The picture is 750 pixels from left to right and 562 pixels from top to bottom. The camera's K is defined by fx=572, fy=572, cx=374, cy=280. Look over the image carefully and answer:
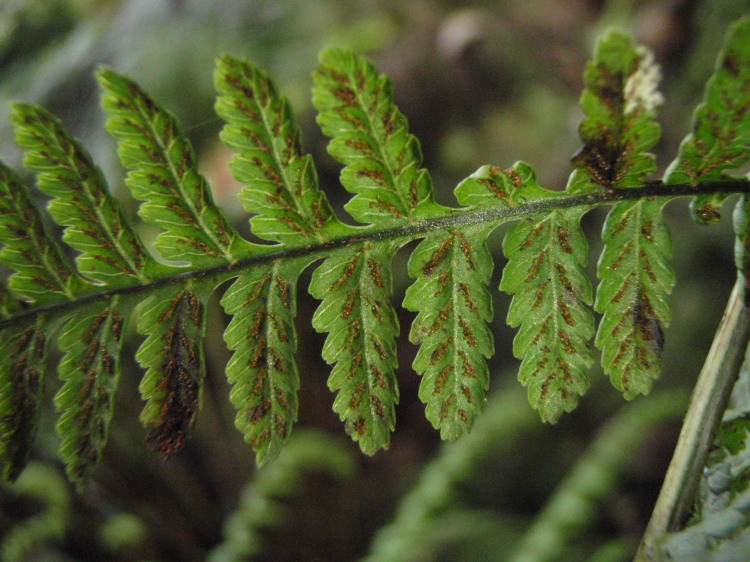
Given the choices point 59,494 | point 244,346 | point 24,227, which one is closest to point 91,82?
point 59,494

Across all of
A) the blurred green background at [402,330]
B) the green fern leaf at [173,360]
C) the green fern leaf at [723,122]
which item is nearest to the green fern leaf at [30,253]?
the green fern leaf at [173,360]

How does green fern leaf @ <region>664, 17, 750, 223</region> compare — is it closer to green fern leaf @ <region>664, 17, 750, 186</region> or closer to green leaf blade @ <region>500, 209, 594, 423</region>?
green fern leaf @ <region>664, 17, 750, 186</region>

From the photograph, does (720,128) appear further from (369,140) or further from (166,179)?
(166,179)

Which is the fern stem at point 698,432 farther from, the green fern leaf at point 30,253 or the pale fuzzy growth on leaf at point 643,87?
the green fern leaf at point 30,253

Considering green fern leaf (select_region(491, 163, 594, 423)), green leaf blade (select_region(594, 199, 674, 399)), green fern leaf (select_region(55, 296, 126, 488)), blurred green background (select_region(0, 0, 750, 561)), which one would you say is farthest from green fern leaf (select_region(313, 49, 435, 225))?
blurred green background (select_region(0, 0, 750, 561))

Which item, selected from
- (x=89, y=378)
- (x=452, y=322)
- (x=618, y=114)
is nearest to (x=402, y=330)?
(x=452, y=322)

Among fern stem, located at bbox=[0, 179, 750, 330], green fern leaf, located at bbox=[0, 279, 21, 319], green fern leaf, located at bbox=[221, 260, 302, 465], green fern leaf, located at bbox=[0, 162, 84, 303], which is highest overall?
green fern leaf, located at bbox=[0, 162, 84, 303]
